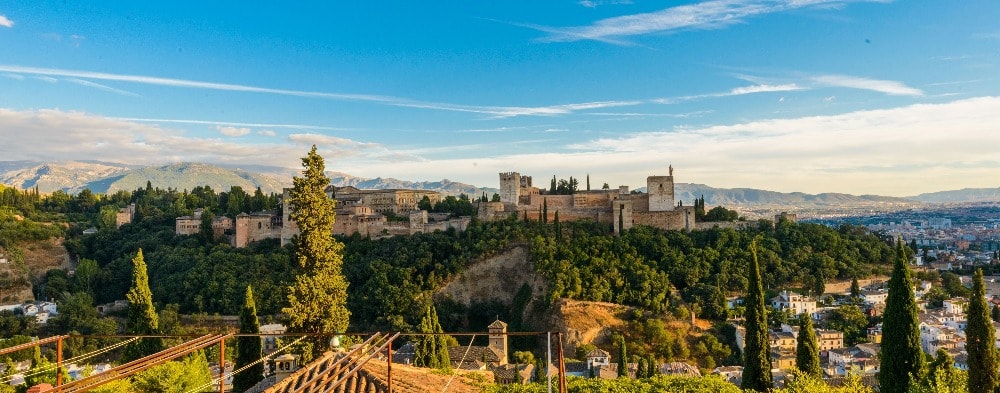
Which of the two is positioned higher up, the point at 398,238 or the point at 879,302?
the point at 398,238

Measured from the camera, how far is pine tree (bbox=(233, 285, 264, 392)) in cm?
1889

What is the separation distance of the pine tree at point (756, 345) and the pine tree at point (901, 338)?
9.11 ft

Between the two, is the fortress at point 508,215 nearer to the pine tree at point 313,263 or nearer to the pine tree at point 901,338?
the pine tree at point 313,263

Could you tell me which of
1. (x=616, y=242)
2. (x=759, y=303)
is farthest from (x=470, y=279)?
(x=759, y=303)

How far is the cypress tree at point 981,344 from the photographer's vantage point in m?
15.2

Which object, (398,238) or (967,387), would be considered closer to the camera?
(967,387)

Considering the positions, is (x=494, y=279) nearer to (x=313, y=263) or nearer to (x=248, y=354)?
(x=248, y=354)

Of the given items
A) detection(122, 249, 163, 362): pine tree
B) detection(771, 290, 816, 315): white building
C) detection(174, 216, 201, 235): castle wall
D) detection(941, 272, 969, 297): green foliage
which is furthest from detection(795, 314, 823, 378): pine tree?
detection(174, 216, 201, 235): castle wall

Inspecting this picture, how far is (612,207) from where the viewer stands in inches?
1737

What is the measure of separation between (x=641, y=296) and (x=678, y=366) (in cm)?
643

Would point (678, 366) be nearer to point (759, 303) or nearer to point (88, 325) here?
point (759, 303)

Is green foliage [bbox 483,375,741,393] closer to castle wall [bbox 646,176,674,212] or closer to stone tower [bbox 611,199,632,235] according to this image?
stone tower [bbox 611,199,632,235]

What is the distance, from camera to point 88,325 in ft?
117

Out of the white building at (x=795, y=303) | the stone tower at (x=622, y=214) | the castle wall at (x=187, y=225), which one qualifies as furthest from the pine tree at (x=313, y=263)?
the castle wall at (x=187, y=225)
